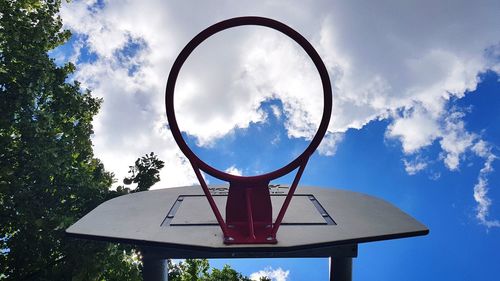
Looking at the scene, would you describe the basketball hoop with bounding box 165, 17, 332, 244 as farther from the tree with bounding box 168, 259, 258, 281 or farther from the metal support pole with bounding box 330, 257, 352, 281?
the tree with bounding box 168, 259, 258, 281

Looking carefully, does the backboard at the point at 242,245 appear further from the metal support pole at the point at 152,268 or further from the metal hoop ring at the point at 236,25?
the metal hoop ring at the point at 236,25

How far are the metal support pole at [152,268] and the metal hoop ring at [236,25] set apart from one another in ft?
8.02

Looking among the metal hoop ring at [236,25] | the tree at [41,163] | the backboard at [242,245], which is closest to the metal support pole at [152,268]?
the backboard at [242,245]

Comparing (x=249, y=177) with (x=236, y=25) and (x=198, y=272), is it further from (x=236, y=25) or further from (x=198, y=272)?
(x=198, y=272)

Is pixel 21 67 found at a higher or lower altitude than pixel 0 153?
higher

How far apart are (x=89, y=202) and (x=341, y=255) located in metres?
7.39

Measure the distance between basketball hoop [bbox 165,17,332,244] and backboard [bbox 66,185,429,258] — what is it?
189 mm

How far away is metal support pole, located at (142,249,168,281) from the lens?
6469 millimetres

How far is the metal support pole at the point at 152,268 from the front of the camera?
6469 mm

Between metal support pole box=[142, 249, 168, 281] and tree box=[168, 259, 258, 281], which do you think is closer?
metal support pole box=[142, 249, 168, 281]

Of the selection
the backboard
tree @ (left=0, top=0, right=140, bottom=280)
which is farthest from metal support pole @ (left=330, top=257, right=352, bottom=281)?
tree @ (left=0, top=0, right=140, bottom=280)

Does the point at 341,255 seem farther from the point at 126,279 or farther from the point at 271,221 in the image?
the point at 126,279

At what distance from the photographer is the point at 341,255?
6.39 metres

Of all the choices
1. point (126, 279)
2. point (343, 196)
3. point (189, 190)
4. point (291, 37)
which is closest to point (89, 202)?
point (126, 279)
